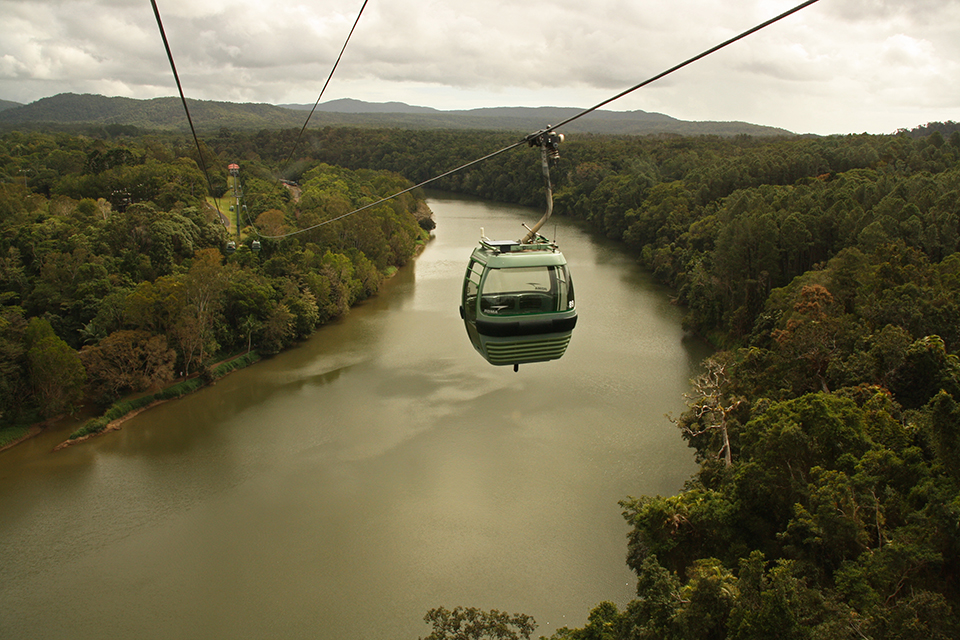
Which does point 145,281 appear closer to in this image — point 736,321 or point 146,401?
point 146,401

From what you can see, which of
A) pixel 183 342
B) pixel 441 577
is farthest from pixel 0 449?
pixel 441 577

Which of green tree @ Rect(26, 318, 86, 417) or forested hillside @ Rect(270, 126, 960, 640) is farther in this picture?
green tree @ Rect(26, 318, 86, 417)

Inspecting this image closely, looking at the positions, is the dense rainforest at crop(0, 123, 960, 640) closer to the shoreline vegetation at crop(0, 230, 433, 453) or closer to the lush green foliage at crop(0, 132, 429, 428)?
the lush green foliage at crop(0, 132, 429, 428)

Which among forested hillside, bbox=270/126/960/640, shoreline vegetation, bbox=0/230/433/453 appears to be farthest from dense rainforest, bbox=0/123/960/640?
shoreline vegetation, bbox=0/230/433/453

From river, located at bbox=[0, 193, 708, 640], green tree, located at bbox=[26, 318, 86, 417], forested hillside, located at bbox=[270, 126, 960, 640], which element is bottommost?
river, located at bbox=[0, 193, 708, 640]

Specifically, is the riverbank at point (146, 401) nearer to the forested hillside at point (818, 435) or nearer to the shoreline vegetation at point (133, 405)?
the shoreline vegetation at point (133, 405)

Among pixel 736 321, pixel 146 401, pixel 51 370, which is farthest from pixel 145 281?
pixel 736 321
